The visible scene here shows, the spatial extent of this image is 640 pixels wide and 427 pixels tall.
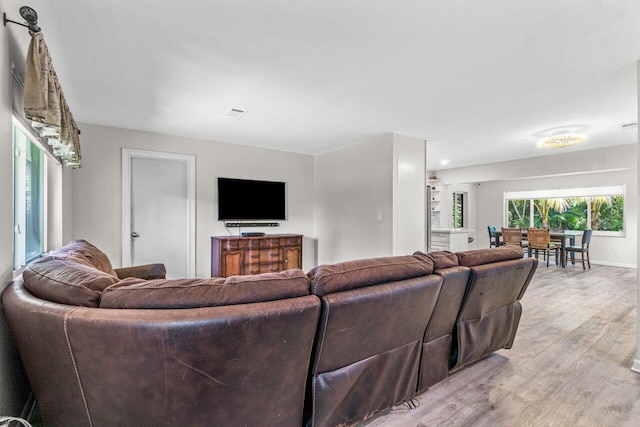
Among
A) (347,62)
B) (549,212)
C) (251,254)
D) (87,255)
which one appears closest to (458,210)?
(549,212)

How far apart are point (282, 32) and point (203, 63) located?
0.76m

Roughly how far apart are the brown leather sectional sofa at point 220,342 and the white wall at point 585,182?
18.5 ft

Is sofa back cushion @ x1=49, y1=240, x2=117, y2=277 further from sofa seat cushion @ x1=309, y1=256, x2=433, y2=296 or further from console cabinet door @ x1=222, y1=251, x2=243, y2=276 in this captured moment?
console cabinet door @ x1=222, y1=251, x2=243, y2=276

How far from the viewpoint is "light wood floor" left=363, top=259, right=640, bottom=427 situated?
1683mm

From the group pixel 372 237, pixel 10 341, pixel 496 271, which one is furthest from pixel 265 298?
pixel 372 237

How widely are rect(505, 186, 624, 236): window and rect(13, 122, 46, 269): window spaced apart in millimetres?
9777

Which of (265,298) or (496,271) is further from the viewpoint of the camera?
(496,271)

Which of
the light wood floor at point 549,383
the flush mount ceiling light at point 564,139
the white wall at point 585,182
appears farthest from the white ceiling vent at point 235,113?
the white wall at point 585,182

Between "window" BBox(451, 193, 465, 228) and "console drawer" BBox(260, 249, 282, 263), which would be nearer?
"console drawer" BBox(260, 249, 282, 263)

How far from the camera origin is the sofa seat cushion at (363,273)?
1.34 metres

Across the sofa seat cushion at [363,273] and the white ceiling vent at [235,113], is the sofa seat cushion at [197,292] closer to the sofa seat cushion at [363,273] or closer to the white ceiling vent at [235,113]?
the sofa seat cushion at [363,273]

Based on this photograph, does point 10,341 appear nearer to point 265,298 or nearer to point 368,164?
point 265,298

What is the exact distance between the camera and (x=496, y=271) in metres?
2.00

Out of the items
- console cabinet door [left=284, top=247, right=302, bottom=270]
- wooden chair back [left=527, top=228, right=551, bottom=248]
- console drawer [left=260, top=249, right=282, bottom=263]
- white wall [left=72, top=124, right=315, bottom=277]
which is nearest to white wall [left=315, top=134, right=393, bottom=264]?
white wall [left=72, top=124, right=315, bottom=277]
